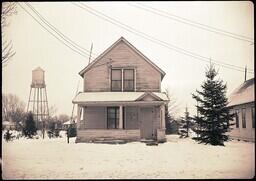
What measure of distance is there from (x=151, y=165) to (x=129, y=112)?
6.57 m

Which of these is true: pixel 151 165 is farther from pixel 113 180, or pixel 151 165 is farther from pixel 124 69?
pixel 124 69

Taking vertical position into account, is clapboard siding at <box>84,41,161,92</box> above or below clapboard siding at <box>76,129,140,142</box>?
above

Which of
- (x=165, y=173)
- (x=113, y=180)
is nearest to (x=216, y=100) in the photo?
(x=165, y=173)

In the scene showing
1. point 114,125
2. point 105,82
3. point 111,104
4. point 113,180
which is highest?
point 105,82

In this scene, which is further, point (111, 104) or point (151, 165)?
point (111, 104)

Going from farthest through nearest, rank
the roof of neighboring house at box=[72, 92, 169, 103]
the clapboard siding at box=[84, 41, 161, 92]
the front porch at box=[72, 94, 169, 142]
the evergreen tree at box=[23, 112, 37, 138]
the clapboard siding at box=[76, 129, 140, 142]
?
1. the evergreen tree at box=[23, 112, 37, 138]
2. the clapboard siding at box=[84, 41, 161, 92]
3. the front porch at box=[72, 94, 169, 142]
4. the roof of neighboring house at box=[72, 92, 169, 103]
5. the clapboard siding at box=[76, 129, 140, 142]

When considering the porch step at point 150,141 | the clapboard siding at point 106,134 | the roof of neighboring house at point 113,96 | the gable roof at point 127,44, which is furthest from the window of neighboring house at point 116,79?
the porch step at point 150,141

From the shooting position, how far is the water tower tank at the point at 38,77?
42.7 ft

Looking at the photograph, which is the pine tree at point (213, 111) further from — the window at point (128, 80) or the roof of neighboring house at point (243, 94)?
the window at point (128, 80)

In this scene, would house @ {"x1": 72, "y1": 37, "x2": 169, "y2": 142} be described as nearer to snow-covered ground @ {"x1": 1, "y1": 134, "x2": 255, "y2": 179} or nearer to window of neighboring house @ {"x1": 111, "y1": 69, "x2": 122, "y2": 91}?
window of neighboring house @ {"x1": 111, "y1": 69, "x2": 122, "y2": 91}

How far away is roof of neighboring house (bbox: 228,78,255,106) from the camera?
594 inches

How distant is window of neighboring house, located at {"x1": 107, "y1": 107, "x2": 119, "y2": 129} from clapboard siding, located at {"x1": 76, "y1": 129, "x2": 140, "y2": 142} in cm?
96

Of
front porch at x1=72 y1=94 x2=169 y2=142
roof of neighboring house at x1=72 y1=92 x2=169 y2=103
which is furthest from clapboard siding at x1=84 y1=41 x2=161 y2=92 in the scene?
front porch at x1=72 y1=94 x2=169 y2=142

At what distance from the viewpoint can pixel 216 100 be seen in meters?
13.2
